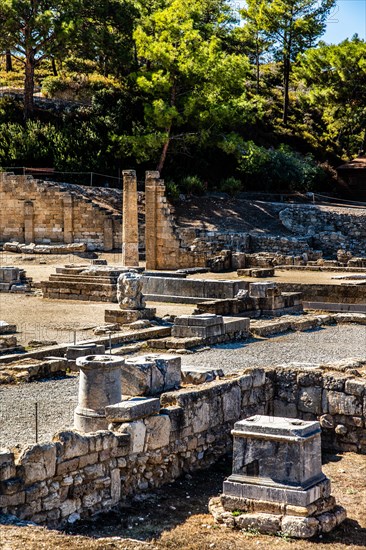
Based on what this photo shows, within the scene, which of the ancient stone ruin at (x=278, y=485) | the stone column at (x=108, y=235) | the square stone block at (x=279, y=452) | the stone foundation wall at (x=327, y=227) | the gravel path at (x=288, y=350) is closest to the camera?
the ancient stone ruin at (x=278, y=485)

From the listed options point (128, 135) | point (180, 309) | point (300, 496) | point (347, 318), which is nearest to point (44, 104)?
point (128, 135)

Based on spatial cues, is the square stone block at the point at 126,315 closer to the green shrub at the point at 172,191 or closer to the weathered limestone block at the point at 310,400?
the weathered limestone block at the point at 310,400

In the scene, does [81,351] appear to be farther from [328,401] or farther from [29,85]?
[29,85]

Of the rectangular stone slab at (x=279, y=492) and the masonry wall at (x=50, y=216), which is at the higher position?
the masonry wall at (x=50, y=216)

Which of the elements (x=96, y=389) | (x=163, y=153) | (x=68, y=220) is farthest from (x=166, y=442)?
(x=163, y=153)

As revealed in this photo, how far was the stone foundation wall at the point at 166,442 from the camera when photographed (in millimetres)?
9383

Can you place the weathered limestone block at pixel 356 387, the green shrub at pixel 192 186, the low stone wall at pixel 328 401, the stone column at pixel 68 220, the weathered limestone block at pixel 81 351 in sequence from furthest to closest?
the green shrub at pixel 192 186 → the stone column at pixel 68 220 → the weathered limestone block at pixel 81 351 → the low stone wall at pixel 328 401 → the weathered limestone block at pixel 356 387

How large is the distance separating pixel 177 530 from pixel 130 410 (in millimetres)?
1494

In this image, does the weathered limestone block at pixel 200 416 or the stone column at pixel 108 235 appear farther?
the stone column at pixel 108 235

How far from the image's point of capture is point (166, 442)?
1119 cm

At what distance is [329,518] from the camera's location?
9938 millimetres

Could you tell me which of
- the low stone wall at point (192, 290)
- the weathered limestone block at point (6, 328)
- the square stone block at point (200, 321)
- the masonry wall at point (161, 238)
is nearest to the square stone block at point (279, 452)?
the square stone block at point (200, 321)

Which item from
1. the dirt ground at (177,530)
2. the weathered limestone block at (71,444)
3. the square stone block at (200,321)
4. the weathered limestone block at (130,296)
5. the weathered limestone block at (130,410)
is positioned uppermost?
the weathered limestone block at (130,296)

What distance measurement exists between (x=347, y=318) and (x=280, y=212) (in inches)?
790
